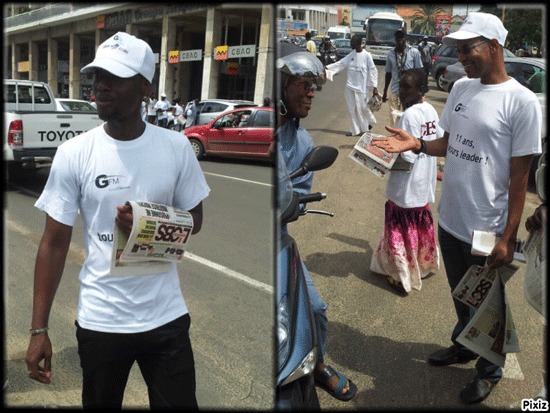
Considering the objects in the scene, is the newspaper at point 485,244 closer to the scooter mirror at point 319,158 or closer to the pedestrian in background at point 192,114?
the scooter mirror at point 319,158

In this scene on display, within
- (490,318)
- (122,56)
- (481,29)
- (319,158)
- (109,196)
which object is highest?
(481,29)

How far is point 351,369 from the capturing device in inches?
108

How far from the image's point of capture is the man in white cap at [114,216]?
1655mm

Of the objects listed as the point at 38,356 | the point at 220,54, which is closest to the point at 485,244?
the point at 220,54

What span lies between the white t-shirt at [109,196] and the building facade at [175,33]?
27 centimetres

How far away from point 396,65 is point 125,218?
2682mm

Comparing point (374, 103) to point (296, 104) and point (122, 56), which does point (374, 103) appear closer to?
point (296, 104)

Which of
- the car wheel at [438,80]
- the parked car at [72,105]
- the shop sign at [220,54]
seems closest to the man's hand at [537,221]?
the shop sign at [220,54]

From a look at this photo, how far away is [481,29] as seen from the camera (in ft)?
7.07

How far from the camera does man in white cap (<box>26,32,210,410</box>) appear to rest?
1.66 metres

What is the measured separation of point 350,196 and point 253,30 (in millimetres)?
2044

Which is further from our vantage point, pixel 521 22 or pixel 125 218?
pixel 521 22

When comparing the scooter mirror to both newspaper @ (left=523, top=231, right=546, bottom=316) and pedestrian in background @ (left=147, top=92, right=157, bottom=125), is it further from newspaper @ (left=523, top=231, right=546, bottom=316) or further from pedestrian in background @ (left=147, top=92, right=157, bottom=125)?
newspaper @ (left=523, top=231, right=546, bottom=316)

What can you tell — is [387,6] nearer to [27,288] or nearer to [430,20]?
[430,20]
